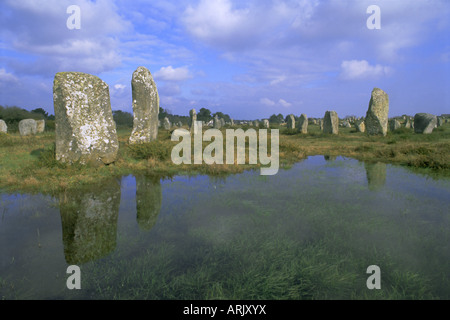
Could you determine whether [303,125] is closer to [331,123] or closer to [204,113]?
[331,123]

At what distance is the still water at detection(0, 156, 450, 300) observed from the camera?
2906mm

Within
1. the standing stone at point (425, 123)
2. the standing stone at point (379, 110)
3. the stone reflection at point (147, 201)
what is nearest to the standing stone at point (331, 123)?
the standing stone at point (379, 110)

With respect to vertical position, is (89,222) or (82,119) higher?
(82,119)

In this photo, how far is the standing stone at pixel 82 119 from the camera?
8.66 metres

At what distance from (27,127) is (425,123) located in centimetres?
3466

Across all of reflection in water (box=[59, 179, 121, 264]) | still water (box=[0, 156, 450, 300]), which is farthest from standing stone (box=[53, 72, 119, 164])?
still water (box=[0, 156, 450, 300])

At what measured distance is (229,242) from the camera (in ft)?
12.8

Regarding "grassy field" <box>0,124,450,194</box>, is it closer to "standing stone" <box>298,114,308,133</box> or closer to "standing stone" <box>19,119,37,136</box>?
"standing stone" <box>298,114,308,133</box>

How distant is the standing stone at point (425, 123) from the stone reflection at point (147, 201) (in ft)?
74.0

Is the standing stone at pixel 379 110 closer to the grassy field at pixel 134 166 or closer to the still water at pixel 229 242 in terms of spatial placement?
the grassy field at pixel 134 166

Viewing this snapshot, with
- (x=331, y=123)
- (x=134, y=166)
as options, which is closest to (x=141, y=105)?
(x=134, y=166)
